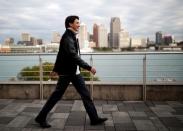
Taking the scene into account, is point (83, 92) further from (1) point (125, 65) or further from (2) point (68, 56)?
(1) point (125, 65)

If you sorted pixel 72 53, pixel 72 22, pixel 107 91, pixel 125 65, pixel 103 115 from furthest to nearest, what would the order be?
pixel 125 65 → pixel 107 91 → pixel 103 115 → pixel 72 22 → pixel 72 53

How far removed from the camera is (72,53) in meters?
4.48

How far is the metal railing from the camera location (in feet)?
23.9

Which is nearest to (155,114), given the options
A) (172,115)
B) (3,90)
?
(172,115)

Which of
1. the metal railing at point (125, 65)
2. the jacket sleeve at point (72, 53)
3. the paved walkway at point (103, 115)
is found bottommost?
the paved walkway at point (103, 115)

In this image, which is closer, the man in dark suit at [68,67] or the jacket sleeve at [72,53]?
the jacket sleeve at [72,53]

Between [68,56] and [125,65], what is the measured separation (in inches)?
130

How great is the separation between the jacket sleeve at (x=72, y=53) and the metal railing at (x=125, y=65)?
8.80 ft

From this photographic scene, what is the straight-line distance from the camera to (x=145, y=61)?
722 centimetres

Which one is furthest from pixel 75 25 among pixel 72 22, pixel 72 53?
pixel 72 53

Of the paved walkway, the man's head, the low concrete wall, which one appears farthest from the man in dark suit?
the low concrete wall

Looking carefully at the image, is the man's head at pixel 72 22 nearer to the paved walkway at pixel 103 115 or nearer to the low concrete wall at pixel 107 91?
the paved walkway at pixel 103 115

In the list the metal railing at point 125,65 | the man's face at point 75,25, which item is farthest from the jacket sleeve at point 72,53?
the metal railing at point 125,65

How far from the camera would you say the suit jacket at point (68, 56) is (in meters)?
4.49
